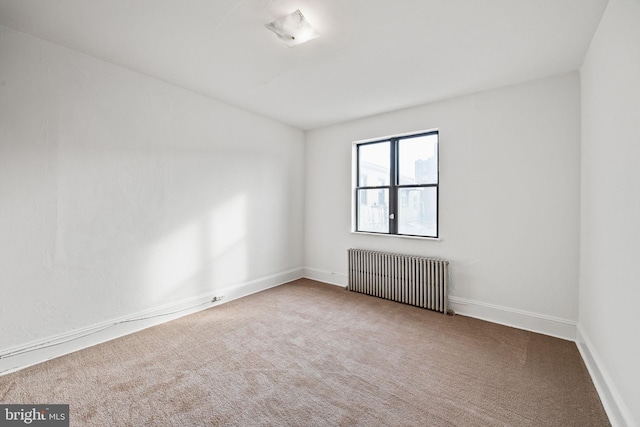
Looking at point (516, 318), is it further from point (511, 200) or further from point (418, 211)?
point (418, 211)

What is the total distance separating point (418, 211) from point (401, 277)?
97 cm

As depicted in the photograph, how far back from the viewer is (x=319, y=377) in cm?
209

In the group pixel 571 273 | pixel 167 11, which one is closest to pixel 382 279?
pixel 571 273

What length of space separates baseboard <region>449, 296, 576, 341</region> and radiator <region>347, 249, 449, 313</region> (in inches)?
9.6

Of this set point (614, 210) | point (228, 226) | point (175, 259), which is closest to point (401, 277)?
point (614, 210)

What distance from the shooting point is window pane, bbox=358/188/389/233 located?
13.7 ft

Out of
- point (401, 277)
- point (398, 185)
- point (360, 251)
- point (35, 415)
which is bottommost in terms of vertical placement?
point (35, 415)

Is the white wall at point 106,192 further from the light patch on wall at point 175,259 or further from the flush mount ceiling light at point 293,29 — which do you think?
the flush mount ceiling light at point 293,29

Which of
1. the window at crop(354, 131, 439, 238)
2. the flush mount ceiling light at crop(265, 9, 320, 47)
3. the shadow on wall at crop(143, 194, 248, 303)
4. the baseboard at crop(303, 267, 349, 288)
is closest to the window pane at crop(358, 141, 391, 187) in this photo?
the window at crop(354, 131, 439, 238)

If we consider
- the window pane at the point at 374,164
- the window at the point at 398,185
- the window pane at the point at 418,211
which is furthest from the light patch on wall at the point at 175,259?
the window pane at the point at 418,211

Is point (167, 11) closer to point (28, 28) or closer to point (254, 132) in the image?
point (28, 28)

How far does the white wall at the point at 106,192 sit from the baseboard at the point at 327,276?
131cm

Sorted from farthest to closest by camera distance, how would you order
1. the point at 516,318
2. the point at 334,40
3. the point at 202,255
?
the point at 202,255 < the point at 516,318 < the point at 334,40

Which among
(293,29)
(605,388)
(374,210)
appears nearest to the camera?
(605,388)
